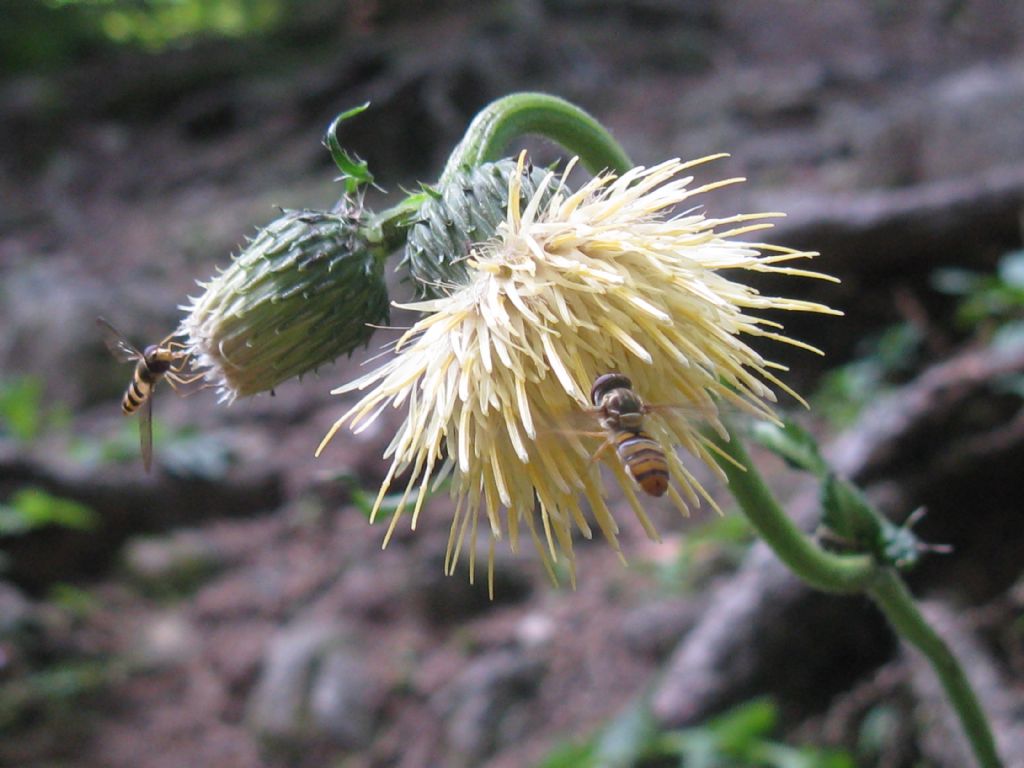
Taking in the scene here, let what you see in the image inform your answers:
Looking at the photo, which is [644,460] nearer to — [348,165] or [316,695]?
[348,165]

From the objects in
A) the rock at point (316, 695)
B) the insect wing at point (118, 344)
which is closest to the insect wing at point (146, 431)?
the insect wing at point (118, 344)

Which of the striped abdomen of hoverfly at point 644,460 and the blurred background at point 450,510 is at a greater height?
the blurred background at point 450,510

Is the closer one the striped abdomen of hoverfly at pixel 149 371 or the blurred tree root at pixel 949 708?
the striped abdomen of hoverfly at pixel 149 371

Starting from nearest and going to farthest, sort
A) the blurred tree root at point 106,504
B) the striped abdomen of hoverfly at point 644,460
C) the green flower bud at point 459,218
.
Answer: the striped abdomen of hoverfly at point 644,460 < the green flower bud at point 459,218 < the blurred tree root at point 106,504

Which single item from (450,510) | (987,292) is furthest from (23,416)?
(987,292)

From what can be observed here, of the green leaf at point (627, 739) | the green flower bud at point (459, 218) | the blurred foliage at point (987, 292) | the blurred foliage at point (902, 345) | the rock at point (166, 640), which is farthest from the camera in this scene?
the rock at point (166, 640)

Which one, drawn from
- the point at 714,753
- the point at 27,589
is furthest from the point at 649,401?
the point at 27,589

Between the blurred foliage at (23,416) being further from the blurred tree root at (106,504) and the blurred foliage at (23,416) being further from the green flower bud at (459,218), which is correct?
the green flower bud at (459,218)

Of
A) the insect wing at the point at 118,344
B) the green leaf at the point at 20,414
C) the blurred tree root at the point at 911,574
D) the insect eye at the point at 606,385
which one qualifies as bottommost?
the insect eye at the point at 606,385
